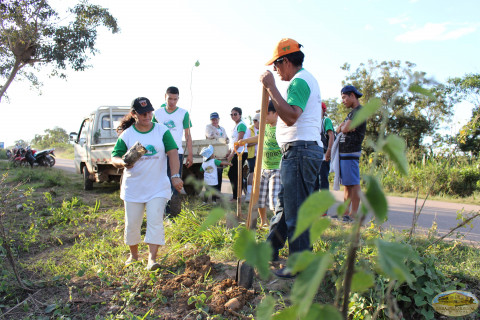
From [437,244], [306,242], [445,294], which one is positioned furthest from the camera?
[437,244]

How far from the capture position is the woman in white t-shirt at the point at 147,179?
371 centimetres

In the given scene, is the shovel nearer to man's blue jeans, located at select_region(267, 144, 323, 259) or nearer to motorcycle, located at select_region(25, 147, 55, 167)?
man's blue jeans, located at select_region(267, 144, 323, 259)

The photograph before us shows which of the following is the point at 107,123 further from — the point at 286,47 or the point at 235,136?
the point at 286,47

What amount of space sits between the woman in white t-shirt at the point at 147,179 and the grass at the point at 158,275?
28 cm

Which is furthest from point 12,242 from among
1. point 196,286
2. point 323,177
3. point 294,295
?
point 294,295

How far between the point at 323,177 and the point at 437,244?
2425 mm

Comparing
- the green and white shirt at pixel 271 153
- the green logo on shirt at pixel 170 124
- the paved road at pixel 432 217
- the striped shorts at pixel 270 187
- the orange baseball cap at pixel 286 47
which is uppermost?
the orange baseball cap at pixel 286 47

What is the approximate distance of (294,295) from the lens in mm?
629

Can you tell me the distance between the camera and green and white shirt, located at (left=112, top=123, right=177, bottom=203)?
3.74 meters

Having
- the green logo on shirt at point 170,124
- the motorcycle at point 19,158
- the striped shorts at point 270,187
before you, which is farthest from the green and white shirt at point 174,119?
the motorcycle at point 19,158

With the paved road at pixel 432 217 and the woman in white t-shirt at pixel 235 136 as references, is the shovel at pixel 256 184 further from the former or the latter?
the woman in white t-shirt at pixel 235 136

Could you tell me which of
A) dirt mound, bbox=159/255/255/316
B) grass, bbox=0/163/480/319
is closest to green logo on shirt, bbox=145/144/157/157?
grass, bbox=0/163/480/319

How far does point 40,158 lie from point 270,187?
1643 cm

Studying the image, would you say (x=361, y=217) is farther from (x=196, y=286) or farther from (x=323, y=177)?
(x=323, y=177)
